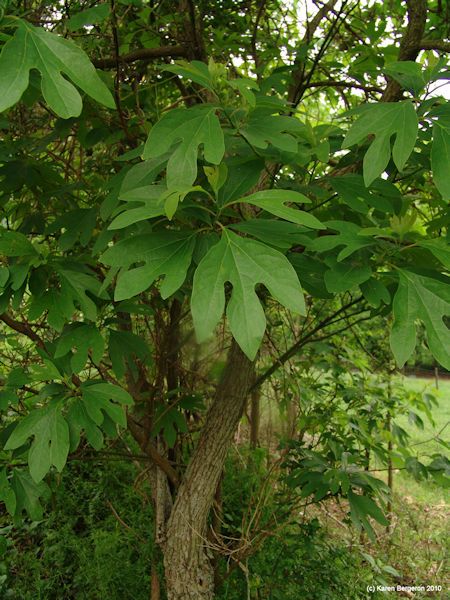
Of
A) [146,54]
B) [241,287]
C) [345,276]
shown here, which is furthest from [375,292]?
[146,54]

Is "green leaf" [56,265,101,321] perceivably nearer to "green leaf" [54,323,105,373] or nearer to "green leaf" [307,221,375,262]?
"green leaf" [54,323,105,373]

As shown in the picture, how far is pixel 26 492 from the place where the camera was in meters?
1.63

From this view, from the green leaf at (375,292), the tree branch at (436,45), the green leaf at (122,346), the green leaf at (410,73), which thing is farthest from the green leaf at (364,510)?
the tree branch at (436,45)

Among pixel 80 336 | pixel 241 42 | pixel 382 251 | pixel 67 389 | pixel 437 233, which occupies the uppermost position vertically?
pixel 241 42

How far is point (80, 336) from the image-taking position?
1460mm

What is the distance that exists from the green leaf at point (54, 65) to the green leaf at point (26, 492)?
1180mm

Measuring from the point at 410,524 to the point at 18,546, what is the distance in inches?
102

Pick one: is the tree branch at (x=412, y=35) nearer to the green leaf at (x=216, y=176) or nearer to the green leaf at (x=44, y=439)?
the green leaf at (x=216, y=176)

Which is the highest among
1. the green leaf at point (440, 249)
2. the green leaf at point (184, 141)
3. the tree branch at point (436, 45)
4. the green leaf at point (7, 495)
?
the tree branch at point (436, 45)

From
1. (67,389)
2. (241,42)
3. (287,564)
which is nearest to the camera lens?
(67,389)

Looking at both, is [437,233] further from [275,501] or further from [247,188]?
[275,501]

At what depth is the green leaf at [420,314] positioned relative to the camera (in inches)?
39.6

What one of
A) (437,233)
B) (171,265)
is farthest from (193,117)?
(437,233)

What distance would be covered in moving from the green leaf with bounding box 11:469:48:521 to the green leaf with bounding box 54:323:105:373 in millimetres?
492
